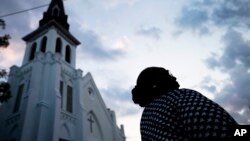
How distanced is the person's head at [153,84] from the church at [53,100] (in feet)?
46.2

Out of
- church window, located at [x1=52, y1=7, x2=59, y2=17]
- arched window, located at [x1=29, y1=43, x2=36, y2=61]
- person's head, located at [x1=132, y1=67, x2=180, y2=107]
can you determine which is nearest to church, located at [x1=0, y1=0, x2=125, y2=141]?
arched window, located at [x1=29, y1=43, x2=36, y2=61]

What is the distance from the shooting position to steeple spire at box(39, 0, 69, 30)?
25.5m

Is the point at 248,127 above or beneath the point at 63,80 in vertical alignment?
beneath

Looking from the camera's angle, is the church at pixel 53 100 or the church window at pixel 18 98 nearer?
the church at pixel 53 100

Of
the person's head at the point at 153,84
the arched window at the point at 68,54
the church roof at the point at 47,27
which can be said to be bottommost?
the person's head at the point at 153,84

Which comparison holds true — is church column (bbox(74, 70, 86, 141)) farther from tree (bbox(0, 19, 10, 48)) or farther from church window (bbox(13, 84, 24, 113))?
tree (bbox(0, 19, 10, 48))

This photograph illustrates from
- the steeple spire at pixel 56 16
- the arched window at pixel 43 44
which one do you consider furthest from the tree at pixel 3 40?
the steeple spire at pixel 56 16

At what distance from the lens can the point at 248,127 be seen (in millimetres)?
1212

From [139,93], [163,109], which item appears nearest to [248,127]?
[163,109]

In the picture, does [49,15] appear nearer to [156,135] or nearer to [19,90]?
[19,90]

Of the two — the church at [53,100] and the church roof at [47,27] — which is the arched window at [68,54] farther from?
the church roof at [47,27]

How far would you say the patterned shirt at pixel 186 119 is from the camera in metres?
1.16

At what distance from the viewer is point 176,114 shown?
51.9 inches

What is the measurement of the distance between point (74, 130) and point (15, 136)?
4658 millimetres
